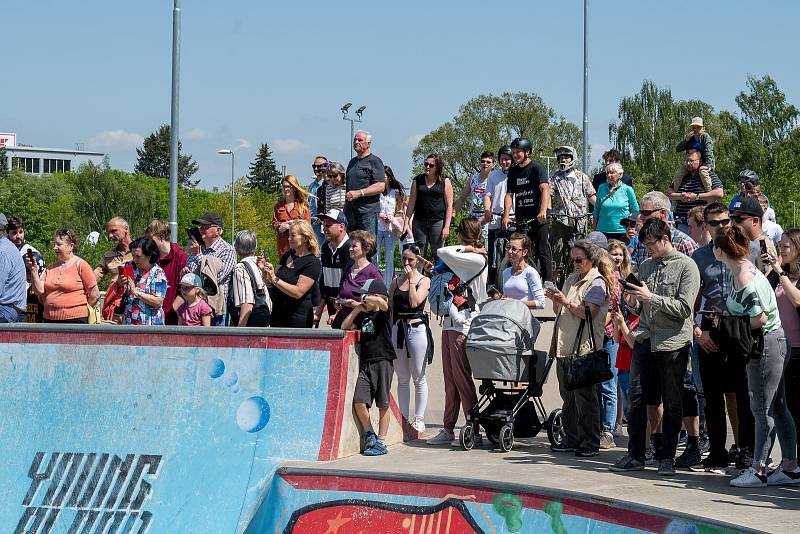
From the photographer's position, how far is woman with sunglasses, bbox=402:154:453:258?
38.9ft

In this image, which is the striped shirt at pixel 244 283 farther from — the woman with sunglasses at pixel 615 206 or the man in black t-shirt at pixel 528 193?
the woman with sunglasses at pixel 615 206

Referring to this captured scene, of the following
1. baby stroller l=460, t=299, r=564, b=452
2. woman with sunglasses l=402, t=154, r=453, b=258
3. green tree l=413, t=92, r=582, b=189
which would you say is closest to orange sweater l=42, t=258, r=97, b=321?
woman with sunglasses l=402, t=154, r=453, b=258

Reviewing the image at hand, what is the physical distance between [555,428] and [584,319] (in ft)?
3.32

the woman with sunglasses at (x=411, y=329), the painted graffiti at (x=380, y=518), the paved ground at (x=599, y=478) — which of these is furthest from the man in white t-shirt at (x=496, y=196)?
the painted graffiti at (x=380, y=518)

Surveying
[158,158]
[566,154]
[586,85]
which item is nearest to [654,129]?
[586,85]

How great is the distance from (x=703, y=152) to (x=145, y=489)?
6758 millimetres

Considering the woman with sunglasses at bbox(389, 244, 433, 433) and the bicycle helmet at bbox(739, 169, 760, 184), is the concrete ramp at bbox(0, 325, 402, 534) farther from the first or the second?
the bicycle helmet at bbox(739, 169, 760, 184)

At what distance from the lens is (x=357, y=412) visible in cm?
843

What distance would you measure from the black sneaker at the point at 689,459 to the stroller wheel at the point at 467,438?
1.78 metres

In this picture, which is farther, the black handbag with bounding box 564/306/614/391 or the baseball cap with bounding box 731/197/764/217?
the black handbag with bounding box 564/306/614/391

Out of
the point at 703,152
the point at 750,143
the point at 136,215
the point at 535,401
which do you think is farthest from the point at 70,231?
the point at 136,215

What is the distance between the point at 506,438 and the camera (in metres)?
8.27

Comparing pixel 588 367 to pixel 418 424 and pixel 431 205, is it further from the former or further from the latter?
pixel 431 205

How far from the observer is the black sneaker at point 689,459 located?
7445 mm
